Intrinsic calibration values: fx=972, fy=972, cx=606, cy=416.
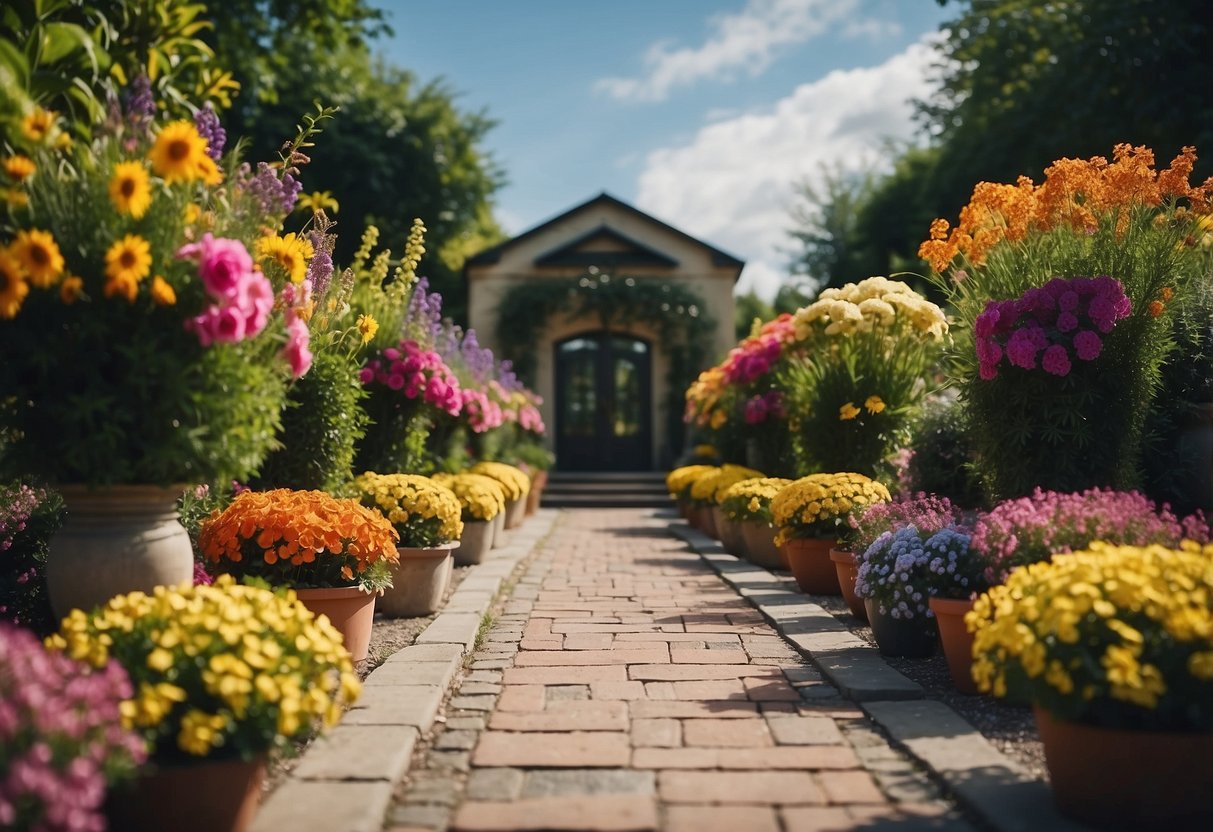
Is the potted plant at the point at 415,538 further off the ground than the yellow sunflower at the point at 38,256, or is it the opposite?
the yellow sunflower at the point at 38,256

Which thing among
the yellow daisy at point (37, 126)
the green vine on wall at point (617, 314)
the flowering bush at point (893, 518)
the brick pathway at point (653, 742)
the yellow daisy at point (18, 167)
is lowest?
the brick pathway at point (653, 742)

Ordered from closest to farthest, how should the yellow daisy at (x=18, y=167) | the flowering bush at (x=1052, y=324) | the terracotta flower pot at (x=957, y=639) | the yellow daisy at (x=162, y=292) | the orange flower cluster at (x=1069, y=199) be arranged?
the yellow daisy at (x=18, y=167), the yellow daisy at (x=162, y=292), the terracotta flower pot at (x=957, y=639), the flowering bush at (x=1052, y=324), the orange flower cluster at (x=1069, y=199)

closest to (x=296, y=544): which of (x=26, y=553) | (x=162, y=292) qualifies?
(x=26, y=553)

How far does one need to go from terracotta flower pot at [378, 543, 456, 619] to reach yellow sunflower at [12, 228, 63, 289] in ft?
9.40

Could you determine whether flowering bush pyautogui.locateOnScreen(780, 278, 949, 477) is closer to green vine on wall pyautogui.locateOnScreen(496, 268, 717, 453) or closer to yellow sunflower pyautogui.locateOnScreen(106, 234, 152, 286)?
yellow sunflower pyautogui.locateOnScreen(106, 234, 152, 286)

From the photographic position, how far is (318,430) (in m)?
5.45

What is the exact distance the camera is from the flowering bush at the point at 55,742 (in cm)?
190

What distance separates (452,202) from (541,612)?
17.0 m

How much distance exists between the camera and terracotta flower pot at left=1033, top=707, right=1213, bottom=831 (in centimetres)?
249

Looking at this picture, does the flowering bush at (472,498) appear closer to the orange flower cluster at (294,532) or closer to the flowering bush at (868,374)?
the flowering bush at (868,374)

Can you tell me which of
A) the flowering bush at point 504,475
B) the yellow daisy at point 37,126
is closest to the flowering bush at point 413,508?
the yellow daisy at point 37,126

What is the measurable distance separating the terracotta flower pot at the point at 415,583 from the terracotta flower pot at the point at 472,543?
1809mm

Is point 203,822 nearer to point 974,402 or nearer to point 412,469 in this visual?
point 974,402

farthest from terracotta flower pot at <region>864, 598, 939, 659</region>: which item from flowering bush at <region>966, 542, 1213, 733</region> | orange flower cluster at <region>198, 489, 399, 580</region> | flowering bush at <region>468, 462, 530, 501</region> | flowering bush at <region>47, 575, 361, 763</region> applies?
flowering bush at <region>468, 462, 530, 501</region>
